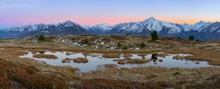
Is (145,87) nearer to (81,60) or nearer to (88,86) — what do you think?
(88,86)

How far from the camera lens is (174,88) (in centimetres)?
2167

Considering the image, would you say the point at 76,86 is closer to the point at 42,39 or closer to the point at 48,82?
the point at 48,82

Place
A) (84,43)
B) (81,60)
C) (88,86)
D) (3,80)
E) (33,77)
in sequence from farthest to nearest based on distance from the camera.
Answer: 1. (84,43)
2. (81,60)
3. (88,86)
4. (33,77)
5. (3,80)

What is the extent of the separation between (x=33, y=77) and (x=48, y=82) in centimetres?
120

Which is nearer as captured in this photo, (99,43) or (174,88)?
(174,88)

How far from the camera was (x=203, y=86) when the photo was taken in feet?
70.8

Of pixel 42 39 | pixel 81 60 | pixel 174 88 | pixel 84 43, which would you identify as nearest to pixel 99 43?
pixel 84 43

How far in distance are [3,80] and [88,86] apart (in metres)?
6.12

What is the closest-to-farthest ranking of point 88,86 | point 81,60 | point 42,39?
1. point 88,86
2. point 81,60
3. point 42,39

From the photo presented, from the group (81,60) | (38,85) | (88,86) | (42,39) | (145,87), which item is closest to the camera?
(38,85)

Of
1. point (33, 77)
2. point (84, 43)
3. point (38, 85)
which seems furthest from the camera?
point (84, 43)

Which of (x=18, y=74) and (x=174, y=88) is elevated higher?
(x=18, y=74)

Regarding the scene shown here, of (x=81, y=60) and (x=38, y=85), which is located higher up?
(x=38, y=85)

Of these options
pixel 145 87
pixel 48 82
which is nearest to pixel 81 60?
pixel 145 87
